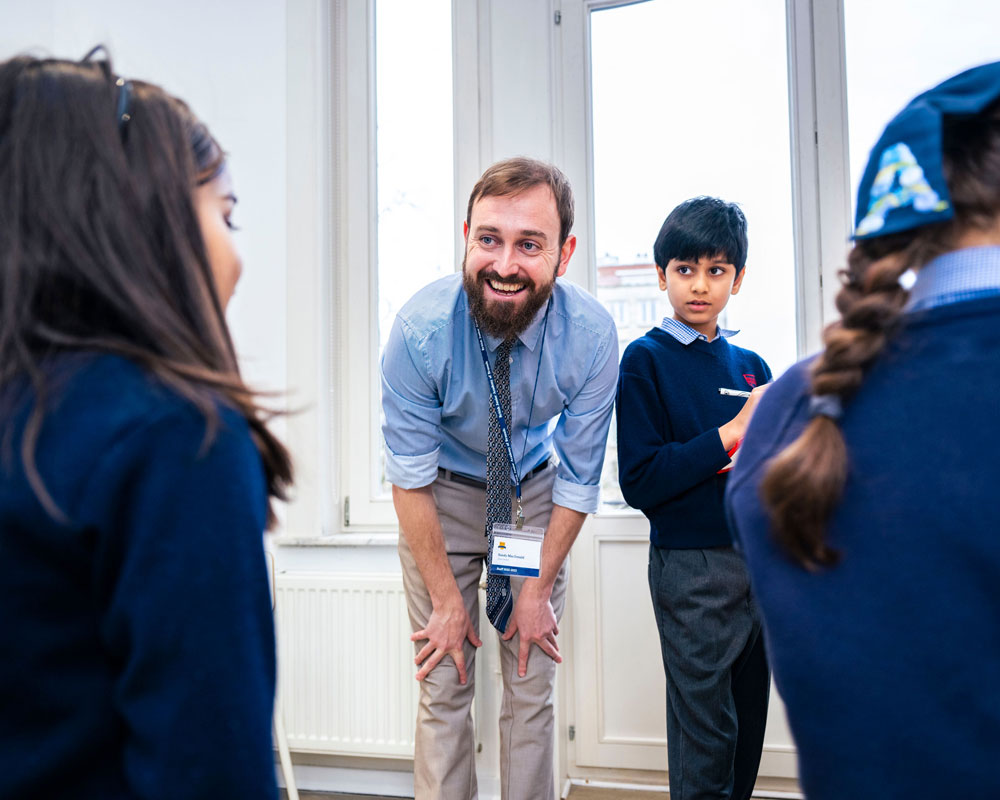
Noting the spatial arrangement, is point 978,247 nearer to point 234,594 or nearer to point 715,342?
point 234,594

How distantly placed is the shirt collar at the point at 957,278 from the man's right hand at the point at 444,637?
1278 mm

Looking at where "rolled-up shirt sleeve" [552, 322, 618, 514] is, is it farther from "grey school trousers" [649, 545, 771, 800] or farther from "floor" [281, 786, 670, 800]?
"floor" [281, 786, 670, 800]

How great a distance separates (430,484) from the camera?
177 centimetres

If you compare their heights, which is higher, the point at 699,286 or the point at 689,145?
the point at 689,145

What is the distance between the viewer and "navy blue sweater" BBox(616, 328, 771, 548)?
1632 millimetres

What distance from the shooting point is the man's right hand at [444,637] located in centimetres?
173


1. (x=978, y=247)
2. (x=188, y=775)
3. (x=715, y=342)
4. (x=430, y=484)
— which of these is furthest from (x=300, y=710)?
(x=978, y=247)

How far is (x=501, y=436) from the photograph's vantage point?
1.72 metres

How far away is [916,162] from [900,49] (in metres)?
2.10

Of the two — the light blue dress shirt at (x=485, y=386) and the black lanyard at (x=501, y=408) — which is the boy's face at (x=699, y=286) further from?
the black lanyard at (x=501, y=408)

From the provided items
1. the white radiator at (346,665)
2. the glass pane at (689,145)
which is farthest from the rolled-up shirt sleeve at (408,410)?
the glass pane at (689,145)

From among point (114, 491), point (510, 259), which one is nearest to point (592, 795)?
point (510, 259)

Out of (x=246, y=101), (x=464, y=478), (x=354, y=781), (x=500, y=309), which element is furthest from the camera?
(x=246, y=101)

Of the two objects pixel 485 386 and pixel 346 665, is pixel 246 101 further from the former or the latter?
pixel 346 665
